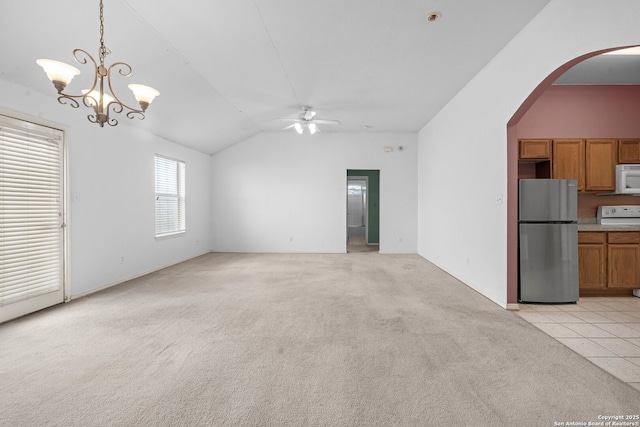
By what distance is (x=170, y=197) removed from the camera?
585 centimetres

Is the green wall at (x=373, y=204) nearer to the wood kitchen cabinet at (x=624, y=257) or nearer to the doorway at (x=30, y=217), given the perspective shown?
the wood kitchen cabinet at (x=624, y=257)

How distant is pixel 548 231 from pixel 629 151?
194 cm

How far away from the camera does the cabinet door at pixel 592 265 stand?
143 inches

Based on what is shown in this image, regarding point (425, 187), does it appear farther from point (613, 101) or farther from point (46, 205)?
point (46, 205)

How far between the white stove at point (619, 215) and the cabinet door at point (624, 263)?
1.51 ft

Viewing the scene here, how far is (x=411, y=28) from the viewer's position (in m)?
2.93

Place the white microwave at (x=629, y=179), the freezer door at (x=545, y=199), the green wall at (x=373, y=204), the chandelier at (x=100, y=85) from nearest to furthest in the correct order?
the chandelier at (x=100, y=85)
the freezer door at (x=545, y=199)
the white microwave at (x=629, y=179)
the green wall at (x=373, y=204)

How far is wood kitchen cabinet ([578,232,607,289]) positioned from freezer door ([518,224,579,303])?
1.54 feet

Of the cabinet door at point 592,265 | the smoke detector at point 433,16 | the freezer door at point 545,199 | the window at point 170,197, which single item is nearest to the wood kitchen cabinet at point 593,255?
the cabinet door at point 592,265

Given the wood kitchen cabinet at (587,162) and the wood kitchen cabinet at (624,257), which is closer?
the wood kitchen cabinet at (624,257)

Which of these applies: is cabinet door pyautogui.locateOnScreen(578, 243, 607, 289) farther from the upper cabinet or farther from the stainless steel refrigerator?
the upper cabinet

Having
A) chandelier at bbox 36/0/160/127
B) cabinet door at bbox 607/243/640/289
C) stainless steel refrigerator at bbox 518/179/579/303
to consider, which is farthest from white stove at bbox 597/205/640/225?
chandelier at bbox 36/0/160/127

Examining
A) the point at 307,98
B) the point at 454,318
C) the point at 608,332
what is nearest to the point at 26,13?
the point at 307,98

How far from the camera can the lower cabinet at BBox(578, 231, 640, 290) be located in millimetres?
3641
